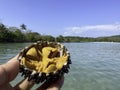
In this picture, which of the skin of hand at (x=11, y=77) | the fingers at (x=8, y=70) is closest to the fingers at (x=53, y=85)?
the skin of hand at (x=11, y=77)

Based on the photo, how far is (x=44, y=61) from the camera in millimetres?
2992

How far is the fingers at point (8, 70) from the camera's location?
2748 millimetres

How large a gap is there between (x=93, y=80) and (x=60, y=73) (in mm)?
9806

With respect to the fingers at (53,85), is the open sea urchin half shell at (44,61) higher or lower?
higher

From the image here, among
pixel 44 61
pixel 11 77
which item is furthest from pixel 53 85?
pixel 11 77

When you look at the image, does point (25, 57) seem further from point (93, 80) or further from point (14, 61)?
point (93, 80)

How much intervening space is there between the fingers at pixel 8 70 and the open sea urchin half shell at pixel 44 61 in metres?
0.09

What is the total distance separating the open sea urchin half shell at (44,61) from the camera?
9.10 feet

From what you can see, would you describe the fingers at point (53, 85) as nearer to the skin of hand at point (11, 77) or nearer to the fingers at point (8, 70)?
the skin of hand at point (11, 77)

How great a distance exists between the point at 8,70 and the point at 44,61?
45 centimetres

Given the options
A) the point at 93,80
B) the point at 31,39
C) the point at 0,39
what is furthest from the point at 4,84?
the point at 31,39

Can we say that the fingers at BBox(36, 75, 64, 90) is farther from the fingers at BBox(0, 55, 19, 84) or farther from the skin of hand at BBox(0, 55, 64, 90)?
the fingers at BBox(0, 55, 19, 84)

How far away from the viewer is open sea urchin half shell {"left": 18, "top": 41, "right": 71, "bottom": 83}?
9.10 feet

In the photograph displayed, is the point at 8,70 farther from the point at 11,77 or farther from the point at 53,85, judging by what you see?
the point at 53,85
